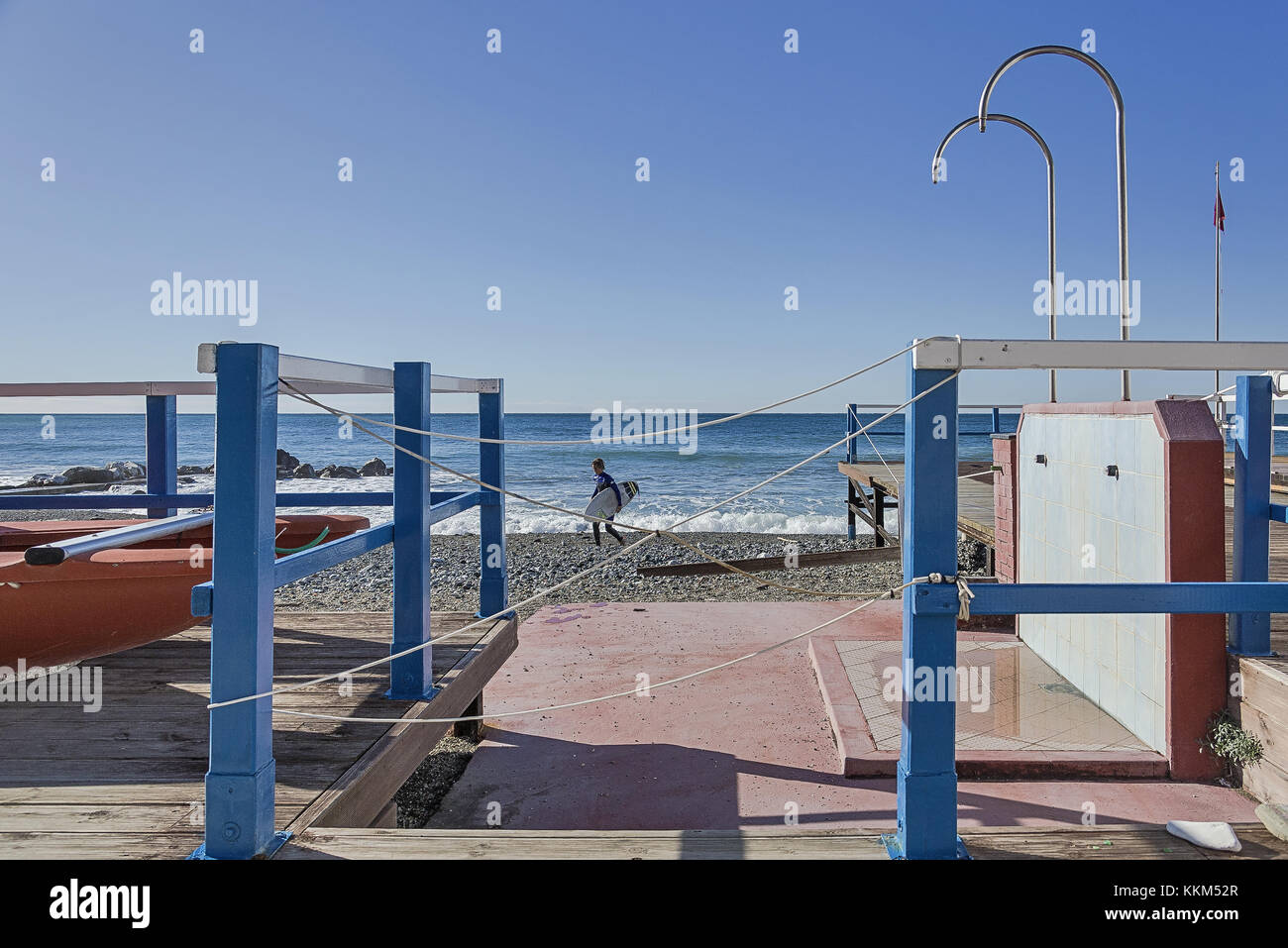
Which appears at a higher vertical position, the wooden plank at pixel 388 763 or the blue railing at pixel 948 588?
the blue railing at pixel 948 588

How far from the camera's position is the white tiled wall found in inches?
172

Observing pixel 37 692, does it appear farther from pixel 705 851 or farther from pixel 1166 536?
pixel 1166 536

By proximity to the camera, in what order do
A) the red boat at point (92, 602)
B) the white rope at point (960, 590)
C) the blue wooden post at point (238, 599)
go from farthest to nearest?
1. the red boat at point (92, 602)
2. the blue wooden post at point (238, 599)
3. the white rope at point (960, 590)

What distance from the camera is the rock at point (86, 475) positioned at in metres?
32.1

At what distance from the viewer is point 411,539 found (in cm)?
325

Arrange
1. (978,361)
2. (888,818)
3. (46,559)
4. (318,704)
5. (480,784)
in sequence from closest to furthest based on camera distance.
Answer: (978,361) < (46,559) < (318,704) < (888,818) < (480,784)

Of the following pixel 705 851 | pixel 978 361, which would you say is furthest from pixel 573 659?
pixel 978 361

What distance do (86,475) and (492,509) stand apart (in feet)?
117

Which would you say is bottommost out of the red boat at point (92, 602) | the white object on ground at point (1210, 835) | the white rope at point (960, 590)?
the white object on ground at point (1210, 835)

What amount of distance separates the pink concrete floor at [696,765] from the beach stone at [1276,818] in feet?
3.32

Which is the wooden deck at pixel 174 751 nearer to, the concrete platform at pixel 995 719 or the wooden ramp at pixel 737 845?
the wooden ramp at pixel 737 845

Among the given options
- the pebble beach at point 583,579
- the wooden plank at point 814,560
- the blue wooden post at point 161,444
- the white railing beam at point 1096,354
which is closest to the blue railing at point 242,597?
the white railing beam at point 1096,354
